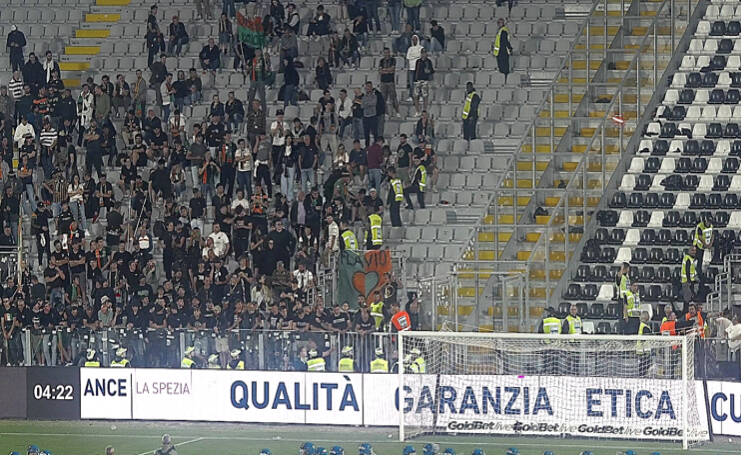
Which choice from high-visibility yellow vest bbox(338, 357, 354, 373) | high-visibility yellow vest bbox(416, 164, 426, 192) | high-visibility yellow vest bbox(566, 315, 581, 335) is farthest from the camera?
high-visibility yellow vest bbox(416, 164, 426, 192)

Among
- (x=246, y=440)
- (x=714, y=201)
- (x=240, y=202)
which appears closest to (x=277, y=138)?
(x=240, y=202)

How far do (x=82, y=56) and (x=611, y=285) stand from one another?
14.2 metres

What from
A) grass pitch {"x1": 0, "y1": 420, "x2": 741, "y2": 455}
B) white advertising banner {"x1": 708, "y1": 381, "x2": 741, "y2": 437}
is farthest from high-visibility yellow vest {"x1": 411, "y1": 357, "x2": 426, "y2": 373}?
white advertising banner {"x1": 708, "y1": 381, "x2": 741, "y2": 437}

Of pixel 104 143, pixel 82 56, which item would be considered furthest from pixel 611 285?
pixel 82 56

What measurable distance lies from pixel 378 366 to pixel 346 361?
0.53 metres

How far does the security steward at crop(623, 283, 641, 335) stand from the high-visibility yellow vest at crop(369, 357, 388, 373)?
13.4 feet

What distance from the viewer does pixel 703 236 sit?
27.0 meters

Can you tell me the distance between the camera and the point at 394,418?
2456 cm

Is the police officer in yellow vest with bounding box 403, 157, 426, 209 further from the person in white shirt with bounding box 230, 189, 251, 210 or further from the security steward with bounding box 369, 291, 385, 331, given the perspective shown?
the security steward with bounding box 369, 291, 385, 331

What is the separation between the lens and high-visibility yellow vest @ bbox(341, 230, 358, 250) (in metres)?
28.5

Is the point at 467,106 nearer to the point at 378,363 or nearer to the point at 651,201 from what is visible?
the point at 651,201

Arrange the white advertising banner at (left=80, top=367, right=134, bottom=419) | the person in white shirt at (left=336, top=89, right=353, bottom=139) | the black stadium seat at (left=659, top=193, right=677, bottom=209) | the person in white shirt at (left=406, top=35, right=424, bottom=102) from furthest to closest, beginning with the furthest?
the person in white shirt at (left=406, top=35, right=424, bottom=102) → the person in white shirt at (left=336, top=89, right=353, bottom=139) → the black stadium seat at (left=659, top=193, right=677, bottom=209) → the white advertising banner at (left=80, top=367, right=134, bottom=419)

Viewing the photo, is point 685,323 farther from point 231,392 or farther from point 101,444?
point 101,444

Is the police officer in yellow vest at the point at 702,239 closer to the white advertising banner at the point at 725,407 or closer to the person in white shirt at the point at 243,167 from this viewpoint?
the white advertising banner at the point at 725,407
